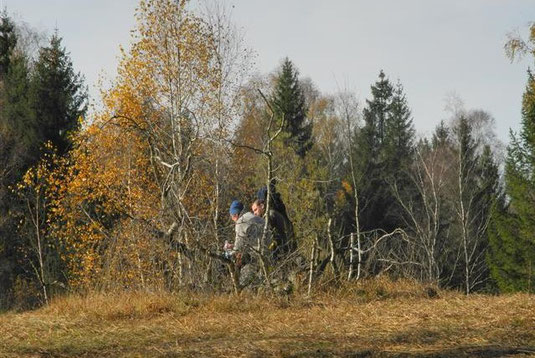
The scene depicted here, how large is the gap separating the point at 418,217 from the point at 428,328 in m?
31.2

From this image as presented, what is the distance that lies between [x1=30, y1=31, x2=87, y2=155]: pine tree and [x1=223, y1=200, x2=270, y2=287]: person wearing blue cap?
17.2 meters

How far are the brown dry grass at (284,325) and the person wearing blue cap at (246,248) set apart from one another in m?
0.43

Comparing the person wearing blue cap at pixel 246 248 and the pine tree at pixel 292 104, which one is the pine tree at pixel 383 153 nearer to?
the pine tree at pixel 292 104

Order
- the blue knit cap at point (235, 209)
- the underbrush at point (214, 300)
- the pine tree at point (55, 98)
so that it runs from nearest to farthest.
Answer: the underbrush at point (214, 300) → the blue knit cap at point (235, 209) → the pine tree at point (55, 98)

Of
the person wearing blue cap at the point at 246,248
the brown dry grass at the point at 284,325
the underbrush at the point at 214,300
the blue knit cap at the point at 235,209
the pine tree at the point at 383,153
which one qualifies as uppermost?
the pine tree at the point at 383,153

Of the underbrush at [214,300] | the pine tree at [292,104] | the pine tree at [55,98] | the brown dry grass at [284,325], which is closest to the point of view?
the brown dry grass at [284,325]

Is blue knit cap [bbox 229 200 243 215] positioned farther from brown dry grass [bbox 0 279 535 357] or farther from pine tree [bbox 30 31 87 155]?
pine tree [bbox 30 31 87 155]

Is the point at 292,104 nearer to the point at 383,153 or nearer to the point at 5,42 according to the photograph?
the point at 383,153

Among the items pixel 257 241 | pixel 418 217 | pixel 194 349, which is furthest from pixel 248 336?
pixel 418 217

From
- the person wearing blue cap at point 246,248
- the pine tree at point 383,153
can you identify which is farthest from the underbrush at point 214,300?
the pine tree at point 383,153

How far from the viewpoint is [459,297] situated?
8.69 metres

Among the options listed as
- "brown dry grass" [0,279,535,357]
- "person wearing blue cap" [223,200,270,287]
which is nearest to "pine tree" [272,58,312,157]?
"person wearing blue cap" [223,200,270,287]

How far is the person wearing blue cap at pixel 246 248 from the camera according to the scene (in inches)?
341

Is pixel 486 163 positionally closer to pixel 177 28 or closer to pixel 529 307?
pixel 177 28
